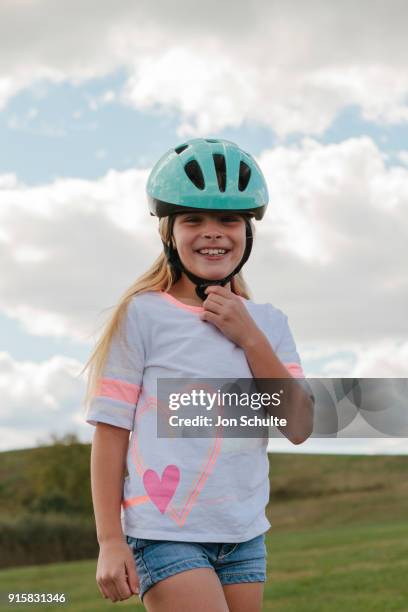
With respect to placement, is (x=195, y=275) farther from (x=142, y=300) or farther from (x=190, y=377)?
(x=190, y=377)

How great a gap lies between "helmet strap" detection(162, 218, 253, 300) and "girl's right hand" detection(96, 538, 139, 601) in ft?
3.54

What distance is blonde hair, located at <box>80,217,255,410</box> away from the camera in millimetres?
3535

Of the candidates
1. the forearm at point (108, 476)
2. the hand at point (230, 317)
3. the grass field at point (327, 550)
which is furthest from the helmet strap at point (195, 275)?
the grass field at point (327, 550)

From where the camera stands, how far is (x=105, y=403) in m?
3.43

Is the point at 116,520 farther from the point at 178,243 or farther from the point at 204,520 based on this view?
the point at 178,243

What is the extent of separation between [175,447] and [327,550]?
20.5m

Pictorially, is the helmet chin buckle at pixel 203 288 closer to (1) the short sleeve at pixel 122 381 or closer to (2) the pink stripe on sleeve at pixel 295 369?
(1) the short sleeve at pixel 122 381

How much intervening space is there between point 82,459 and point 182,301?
43.4 m

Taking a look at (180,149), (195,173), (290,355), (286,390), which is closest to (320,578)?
(290,355)

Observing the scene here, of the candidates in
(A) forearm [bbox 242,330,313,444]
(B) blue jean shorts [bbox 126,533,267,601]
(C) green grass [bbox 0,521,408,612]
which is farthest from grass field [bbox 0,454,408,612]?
(B) blue jean shorts [bbox 126,533,267,601]

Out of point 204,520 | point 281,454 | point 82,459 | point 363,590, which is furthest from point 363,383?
point 281,454

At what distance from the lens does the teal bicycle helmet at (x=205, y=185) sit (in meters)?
3.71

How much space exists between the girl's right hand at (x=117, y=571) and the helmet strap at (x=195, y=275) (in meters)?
1.08

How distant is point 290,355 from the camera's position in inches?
149
